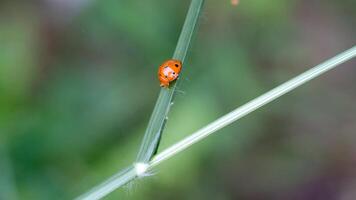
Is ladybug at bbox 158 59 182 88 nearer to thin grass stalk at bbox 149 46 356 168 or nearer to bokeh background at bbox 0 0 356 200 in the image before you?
thin grass stalk at bbox 149 46 356 168

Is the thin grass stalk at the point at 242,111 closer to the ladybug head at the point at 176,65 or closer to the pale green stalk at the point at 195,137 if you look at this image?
the pale green stalk at the point at 195,137

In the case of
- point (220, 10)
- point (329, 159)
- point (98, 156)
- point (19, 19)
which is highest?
point (19, 19)

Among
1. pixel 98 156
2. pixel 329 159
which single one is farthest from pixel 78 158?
pixel 329 159

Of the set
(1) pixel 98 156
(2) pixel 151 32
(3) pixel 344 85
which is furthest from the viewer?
(3) pixel 344 85

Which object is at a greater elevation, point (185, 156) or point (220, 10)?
point (220, 10)

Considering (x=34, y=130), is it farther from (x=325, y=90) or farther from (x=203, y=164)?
(x=325, y=90)

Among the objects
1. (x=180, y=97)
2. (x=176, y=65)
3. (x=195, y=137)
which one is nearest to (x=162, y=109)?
(x=195, y=137)

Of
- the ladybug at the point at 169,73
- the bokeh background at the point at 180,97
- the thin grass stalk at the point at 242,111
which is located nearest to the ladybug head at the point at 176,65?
the ladybug at the point at 169,73
